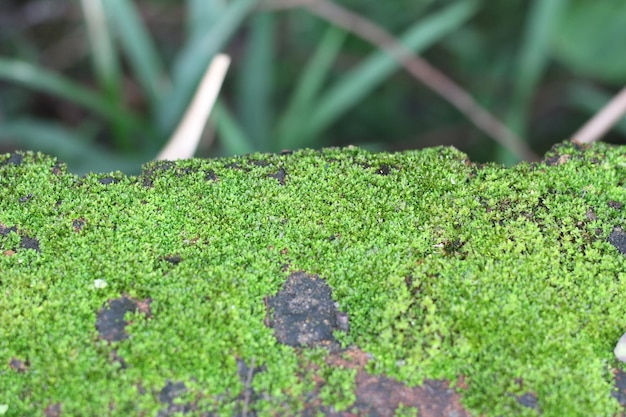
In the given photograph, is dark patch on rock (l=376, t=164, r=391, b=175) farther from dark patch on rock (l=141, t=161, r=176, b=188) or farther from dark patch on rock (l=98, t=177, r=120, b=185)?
dark patch on rock (l=98, t=177, r=120, b=185)

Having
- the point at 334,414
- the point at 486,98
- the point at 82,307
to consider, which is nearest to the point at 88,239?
the point at 82,307

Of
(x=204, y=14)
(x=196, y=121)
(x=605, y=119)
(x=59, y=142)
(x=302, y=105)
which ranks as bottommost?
(x=196, y=121)

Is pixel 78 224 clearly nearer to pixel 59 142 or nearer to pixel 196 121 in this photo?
pixel 196 121

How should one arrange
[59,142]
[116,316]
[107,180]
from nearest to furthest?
[116,316], [107,180], [59,142]

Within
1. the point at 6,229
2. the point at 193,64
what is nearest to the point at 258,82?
the point at 193,64

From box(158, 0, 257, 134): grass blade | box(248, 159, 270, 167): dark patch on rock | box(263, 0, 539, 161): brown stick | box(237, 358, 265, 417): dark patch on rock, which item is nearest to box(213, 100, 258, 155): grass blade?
box(158, 0, 257, 134): grass blade

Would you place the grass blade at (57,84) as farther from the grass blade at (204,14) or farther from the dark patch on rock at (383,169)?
the dark patch on rock at (383,169)
